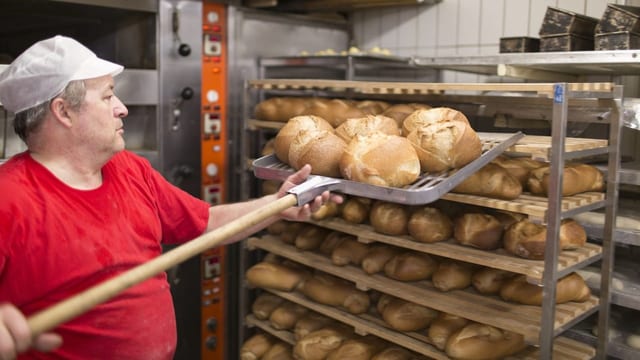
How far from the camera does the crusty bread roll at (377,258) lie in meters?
2.60

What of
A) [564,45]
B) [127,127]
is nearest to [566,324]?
[564,45]

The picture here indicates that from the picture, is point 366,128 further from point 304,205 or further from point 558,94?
point 558,94

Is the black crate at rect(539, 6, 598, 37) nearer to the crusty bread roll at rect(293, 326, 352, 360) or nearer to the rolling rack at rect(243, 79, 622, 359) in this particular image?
the rolling rack at rect(243, 79, 622, 359)

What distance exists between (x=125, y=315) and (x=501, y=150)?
1167 mm

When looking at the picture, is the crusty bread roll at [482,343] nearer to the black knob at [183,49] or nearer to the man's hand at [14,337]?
the man's hand at [14,337]

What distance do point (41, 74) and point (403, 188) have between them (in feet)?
3.25

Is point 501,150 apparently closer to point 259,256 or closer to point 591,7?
point 591,7

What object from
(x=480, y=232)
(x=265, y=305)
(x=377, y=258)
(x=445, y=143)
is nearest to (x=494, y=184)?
(x=480, y=232)

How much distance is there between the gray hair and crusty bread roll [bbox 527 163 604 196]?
1503 mm

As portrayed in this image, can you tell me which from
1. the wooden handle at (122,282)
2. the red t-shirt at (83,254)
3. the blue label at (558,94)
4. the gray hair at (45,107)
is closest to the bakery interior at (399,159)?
the blue label at (558,94)

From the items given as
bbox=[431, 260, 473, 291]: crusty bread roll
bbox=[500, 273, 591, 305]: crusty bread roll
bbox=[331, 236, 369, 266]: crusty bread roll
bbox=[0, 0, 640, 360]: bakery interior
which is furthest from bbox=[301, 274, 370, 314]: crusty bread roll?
bbox=[500, 273, 591, 305]: crusty bread roll

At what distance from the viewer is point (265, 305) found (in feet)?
10.3

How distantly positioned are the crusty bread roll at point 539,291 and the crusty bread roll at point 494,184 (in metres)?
0.36

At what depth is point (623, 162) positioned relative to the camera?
2539 mm
